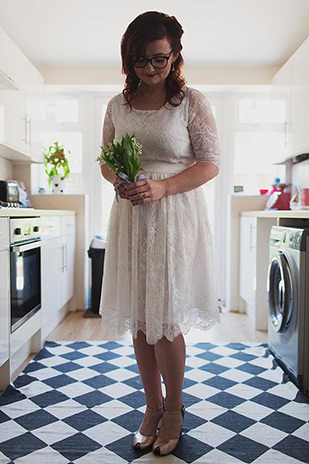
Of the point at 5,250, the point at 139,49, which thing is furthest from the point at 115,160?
the point at 5,250

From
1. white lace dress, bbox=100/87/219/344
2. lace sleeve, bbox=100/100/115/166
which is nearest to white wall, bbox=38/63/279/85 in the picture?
lace sleeve, bbox=100/100/115/166

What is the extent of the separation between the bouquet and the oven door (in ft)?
3.50

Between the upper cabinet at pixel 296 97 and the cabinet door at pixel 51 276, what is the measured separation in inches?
77.4

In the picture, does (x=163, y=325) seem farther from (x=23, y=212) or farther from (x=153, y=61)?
(x=23, y=212)

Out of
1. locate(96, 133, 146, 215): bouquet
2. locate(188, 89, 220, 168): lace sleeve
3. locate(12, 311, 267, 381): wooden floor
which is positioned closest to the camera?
locate(96, 133, 146, 215): bouquet

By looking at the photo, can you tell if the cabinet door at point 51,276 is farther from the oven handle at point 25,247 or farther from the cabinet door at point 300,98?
the cabinet door at point 300,98

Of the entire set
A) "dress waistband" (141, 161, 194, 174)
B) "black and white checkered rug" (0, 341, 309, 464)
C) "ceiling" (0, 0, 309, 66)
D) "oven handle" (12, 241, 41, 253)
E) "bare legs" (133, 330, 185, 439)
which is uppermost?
"ceiling" (0, 0, 309, 66)

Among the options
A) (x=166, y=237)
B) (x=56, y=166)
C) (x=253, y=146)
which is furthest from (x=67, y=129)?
(x=166, y=237)

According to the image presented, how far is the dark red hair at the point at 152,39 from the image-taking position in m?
1.49

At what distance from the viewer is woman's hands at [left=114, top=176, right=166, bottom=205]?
1489 mm

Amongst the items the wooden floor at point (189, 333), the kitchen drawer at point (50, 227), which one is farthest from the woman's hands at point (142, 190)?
the wooden floor at point (189, 333)

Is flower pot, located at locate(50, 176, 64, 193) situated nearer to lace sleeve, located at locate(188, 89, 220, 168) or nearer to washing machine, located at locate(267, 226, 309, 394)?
washing machine, located at locate(267, 226, 309, 394)

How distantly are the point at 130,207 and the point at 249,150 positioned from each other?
132 inches

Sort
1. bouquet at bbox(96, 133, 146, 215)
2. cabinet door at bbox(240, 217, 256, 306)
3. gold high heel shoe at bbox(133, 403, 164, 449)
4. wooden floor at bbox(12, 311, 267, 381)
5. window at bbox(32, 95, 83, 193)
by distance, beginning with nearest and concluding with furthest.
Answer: bouquet at bbox(96, 133, 146, 215) < gold high heel shoe at bbox(133, 403, 164, 449) < wooden floor at bbox(12, 311, 267, 381) < cabinet door at bbox(240, 217, 256, 306) < window at bbox(32, 95, 83, 193)
